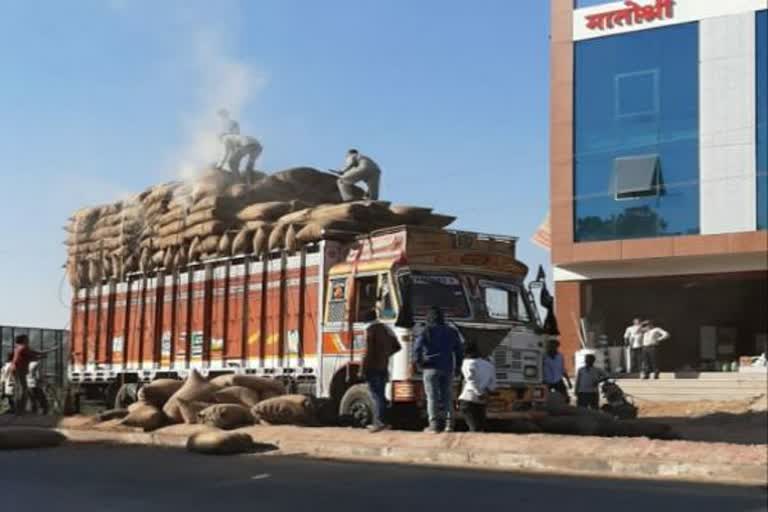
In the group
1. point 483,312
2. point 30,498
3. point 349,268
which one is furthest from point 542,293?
point 30,498

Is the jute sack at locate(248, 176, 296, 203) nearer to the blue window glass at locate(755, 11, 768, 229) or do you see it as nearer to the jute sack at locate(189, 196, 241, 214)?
the jute sack at locate(189, 196, 241, 214)

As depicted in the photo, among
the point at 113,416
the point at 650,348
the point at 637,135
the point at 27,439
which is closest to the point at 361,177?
the point at 113,416

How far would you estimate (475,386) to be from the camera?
13.1 m

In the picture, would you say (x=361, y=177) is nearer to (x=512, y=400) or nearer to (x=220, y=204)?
(x=220, y=204)

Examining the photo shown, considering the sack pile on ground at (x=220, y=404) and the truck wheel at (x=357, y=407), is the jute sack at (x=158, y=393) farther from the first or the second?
the truck wheel at (x=357, y=407)

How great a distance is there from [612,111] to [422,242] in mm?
16598

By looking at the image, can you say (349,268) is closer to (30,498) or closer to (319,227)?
(319,227)

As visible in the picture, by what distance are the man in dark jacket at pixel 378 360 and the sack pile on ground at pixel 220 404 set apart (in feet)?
4.53

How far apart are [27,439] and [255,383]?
10.1 ft

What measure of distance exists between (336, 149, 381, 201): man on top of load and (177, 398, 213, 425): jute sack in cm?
428

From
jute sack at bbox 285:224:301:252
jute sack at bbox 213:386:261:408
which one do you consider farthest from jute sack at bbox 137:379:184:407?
jute sack at bbox 285:224:301:252

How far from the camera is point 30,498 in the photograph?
9250 millimetres

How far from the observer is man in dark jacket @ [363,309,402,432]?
1338 cm

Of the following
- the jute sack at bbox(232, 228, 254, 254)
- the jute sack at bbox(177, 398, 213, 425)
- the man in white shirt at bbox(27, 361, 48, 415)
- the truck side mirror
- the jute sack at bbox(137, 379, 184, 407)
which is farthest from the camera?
the man in white shirt at bbox(27, 361, 48, 415)
